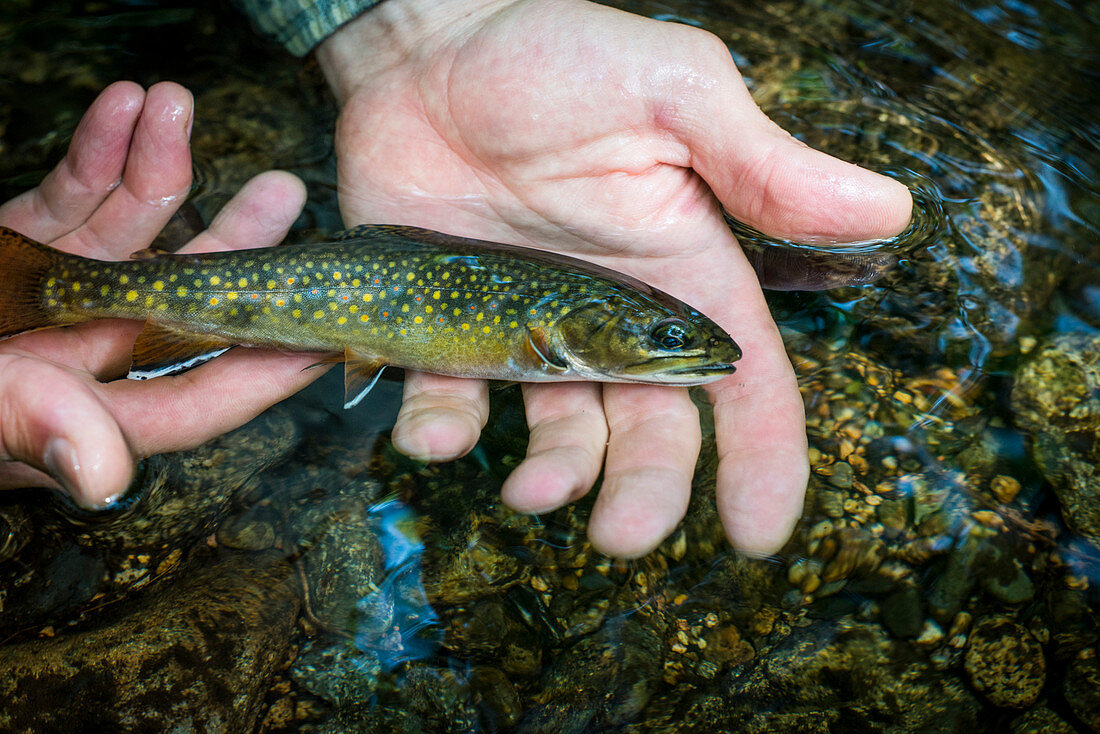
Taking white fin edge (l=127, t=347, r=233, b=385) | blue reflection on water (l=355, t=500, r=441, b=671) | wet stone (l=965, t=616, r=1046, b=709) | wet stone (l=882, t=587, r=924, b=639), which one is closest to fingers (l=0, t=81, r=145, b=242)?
white fin edge (l=127, t=347, r=233, b=385)

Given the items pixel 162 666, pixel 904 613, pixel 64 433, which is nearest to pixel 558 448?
pixel 64 433

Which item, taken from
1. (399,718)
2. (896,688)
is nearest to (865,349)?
(896,688)

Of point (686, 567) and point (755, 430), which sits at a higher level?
point (755, 430)

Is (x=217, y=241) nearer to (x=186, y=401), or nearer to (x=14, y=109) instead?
(x=186, y=401)

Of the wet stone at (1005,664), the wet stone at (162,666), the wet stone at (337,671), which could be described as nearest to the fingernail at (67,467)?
the wet stone at (162,666)

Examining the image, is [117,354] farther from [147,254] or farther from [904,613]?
[904,613]

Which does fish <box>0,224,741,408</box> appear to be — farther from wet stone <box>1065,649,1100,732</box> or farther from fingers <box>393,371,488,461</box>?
wet stone <box>1065,649,1100,732</box>

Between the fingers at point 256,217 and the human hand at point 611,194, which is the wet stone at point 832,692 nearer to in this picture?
the human hand at point 611,194

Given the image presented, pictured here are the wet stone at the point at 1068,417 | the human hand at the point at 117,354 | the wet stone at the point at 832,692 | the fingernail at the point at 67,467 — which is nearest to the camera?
the fingernail at the point at 67,467
